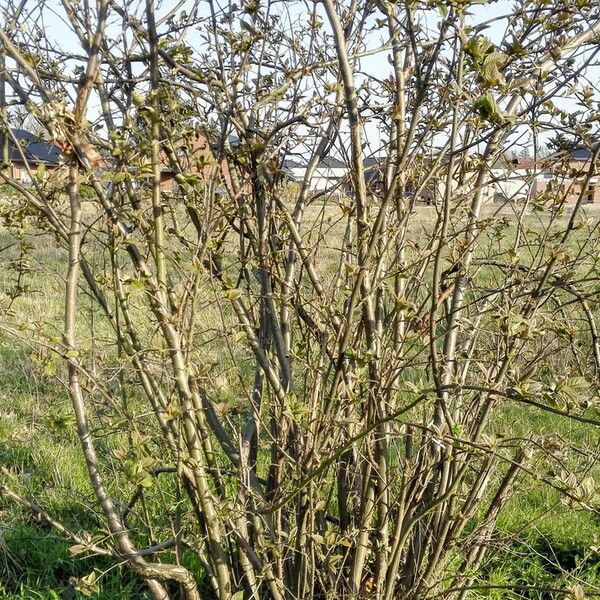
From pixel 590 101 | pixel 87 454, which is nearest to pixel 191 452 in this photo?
pixel 87 454

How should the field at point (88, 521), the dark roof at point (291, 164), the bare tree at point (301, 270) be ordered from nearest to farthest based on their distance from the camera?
the bare tree at point (301, 270), the dark roof at point (291, 164), the field at point (88, 521)

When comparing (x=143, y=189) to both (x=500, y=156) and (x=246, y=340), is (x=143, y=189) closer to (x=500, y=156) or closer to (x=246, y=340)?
(x=246, y=340)

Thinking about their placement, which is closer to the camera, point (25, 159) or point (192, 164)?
point (25, 159)

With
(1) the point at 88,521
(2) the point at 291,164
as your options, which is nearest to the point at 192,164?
(2) the point at 291,164

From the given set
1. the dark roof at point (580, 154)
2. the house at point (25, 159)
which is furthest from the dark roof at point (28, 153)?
the dark roof at point (580, 154)

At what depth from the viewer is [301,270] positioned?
7.36 feet

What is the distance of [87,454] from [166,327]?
46 cm

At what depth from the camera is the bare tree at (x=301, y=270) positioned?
6.25 feet

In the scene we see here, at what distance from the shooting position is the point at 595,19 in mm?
2090

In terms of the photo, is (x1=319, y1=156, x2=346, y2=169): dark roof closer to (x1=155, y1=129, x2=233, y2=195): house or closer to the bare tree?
the bare tree

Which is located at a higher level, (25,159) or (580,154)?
(580,154)

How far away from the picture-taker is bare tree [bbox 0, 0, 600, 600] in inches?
75.0

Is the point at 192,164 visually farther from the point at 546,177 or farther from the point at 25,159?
the point at 546,177

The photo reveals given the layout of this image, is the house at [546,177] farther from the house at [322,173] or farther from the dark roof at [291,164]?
the dark roof at [291,164]
